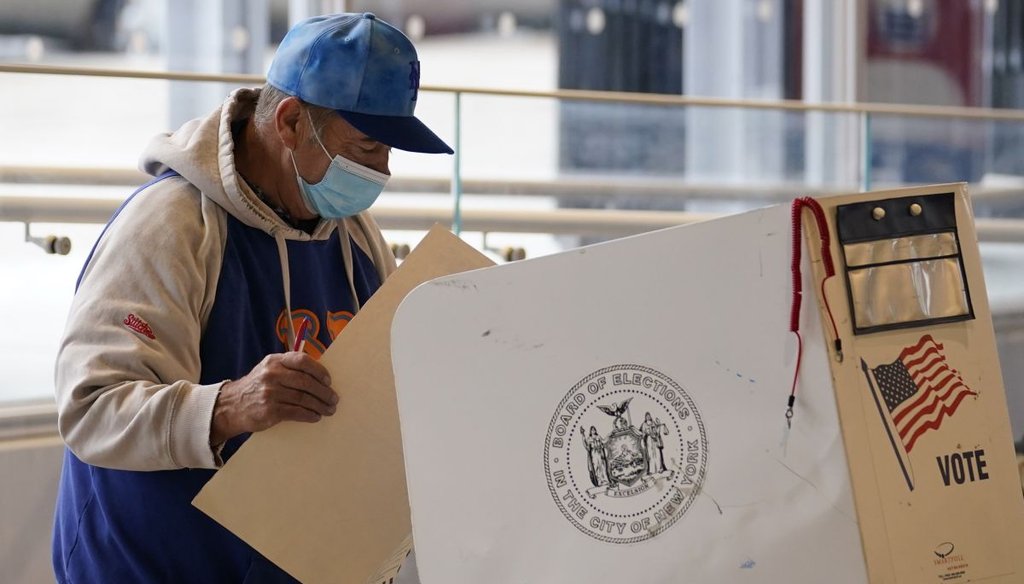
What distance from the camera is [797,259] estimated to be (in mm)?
1075

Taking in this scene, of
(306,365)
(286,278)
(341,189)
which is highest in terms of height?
(341,189)

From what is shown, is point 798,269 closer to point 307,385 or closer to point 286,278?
point 307,385

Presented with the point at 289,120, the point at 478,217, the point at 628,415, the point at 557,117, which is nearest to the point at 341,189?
the point at 289,120

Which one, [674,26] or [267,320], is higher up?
[674,26]

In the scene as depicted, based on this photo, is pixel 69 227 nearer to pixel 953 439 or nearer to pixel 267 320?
pixel 267 320

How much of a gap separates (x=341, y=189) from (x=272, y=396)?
12.8 inches

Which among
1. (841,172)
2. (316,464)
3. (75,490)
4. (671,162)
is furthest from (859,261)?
(671,162)

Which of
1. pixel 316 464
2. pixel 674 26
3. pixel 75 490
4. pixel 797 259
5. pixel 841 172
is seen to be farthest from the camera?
pixel 674 26

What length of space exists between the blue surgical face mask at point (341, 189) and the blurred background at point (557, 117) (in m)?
0.97

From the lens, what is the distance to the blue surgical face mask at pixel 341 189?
1.47 meters

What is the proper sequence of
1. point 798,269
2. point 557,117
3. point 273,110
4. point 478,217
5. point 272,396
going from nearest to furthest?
point 798,269
point 272,396
point 273,110
point 478,217
point 557,117

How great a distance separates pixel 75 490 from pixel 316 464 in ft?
1.05

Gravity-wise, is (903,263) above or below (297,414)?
above

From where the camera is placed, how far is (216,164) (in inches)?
56.6
